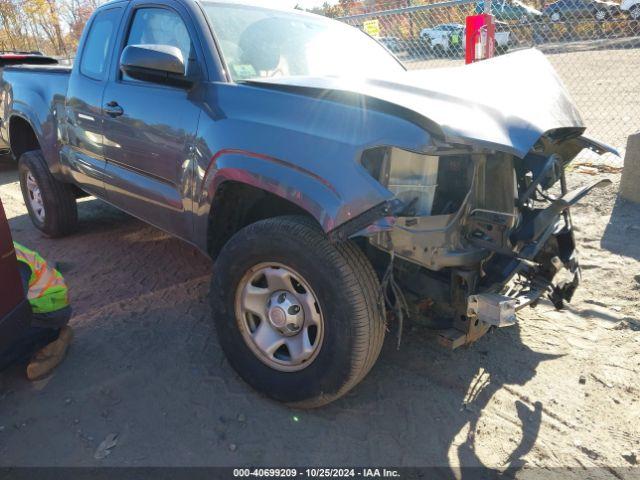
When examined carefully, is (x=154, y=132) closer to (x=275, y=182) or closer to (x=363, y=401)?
(x=275, y=182)

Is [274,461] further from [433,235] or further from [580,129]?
[580,129]

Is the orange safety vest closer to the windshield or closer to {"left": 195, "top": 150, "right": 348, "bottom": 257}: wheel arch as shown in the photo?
{"left": 195, "top": 150, "right": 348, "bottom": 257}: wheel arch

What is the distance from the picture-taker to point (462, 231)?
2260 millimetres

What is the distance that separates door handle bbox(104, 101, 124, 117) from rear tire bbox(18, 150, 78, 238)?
164 cm

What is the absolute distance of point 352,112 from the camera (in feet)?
7.15

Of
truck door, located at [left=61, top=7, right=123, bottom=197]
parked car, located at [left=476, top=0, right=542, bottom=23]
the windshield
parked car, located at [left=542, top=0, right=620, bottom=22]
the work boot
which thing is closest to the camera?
the work boot

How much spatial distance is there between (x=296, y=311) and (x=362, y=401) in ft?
1.98

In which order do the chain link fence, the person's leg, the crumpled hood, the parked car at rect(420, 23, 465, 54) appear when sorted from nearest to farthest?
the crumpled hood
the person's leg
the chain link fence
the parked car at rect(420, 23, 465, 54)

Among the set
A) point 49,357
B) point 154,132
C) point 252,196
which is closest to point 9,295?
point 49,357

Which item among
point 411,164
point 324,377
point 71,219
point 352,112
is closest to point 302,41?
point 352,112

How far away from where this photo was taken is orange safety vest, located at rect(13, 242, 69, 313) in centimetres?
288

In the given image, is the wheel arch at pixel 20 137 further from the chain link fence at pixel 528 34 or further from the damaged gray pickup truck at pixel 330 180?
the chain link fence at pixel 528 34

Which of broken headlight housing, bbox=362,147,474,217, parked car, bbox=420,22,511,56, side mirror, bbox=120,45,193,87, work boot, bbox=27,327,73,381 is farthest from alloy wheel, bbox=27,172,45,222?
parked car, bbox=420,22,511,56

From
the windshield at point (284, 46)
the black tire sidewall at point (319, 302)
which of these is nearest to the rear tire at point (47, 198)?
the windshield at point (284, 46)
